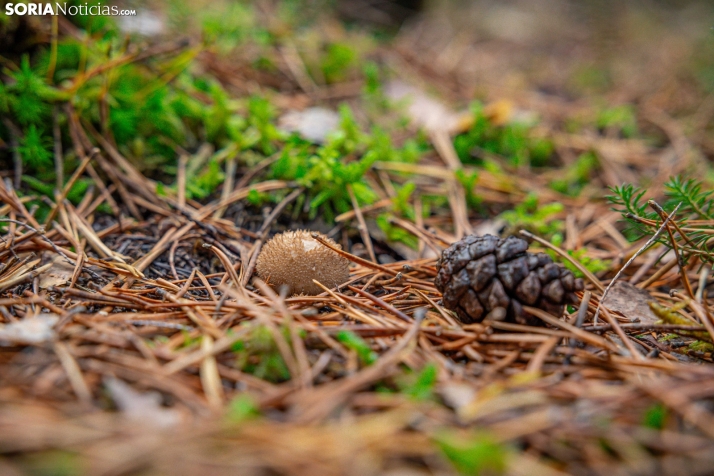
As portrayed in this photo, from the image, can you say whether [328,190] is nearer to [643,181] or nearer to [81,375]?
[81,375]

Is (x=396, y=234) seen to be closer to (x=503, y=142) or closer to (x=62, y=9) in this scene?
(x=503, y=142)

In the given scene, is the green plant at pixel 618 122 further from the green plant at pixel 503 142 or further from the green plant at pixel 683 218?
the green plant at pixel 683 218

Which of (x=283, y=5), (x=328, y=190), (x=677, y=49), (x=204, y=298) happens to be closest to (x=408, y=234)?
(x=328, y=190)

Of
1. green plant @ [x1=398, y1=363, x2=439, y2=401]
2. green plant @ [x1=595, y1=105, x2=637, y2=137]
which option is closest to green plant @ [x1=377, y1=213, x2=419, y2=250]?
green plant @ [x1=398, y1=363, x2=439, y2=401]

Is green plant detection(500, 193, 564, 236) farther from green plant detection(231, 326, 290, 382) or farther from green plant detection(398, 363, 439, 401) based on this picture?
green plant detection(231, 326, 290, 382)

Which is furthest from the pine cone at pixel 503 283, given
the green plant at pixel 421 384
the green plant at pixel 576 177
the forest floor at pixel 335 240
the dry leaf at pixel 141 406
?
the green plant at pixel 576 177
